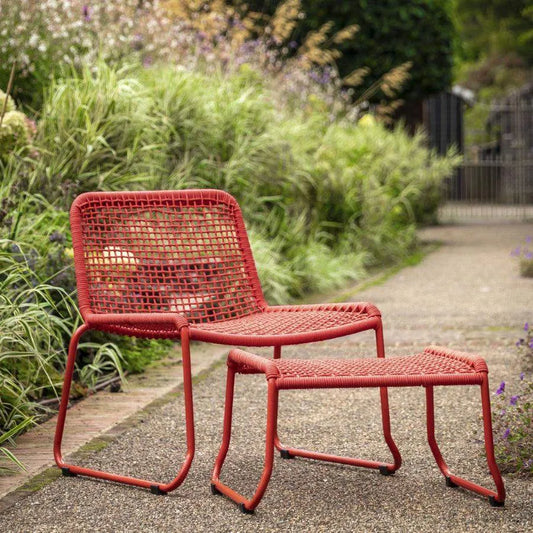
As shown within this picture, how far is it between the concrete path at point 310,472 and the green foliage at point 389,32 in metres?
12.1

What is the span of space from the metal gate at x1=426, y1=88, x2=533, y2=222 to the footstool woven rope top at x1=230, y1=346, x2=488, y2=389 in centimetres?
1497

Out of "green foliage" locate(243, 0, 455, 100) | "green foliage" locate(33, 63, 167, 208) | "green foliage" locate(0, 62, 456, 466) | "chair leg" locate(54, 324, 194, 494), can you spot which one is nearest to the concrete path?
"chair leg" locate(54, 324, 194, 494)

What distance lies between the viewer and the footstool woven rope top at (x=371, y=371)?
113 inches

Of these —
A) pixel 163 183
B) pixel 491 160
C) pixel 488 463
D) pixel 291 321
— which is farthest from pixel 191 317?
pixel 491 160

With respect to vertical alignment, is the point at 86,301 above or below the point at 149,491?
above

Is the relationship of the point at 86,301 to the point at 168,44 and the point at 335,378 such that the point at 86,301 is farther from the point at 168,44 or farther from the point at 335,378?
the point at 168,44

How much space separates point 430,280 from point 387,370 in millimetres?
6516

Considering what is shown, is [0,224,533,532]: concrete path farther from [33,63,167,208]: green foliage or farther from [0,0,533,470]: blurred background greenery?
[33,63,167,208]: green foliage

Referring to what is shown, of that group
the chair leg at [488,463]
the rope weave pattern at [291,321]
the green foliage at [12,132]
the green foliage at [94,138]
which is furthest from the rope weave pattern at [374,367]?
the green foliage at [12,132]

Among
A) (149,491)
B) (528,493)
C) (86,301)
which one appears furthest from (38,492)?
(528,493)

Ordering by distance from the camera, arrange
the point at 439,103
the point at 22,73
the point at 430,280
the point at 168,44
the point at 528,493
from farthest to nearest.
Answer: the point at 439,103 → the point at 430,280 → the point at 168,44 → the point at 22,73 → the point at 528,493

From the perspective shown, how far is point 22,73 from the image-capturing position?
6.58 meters

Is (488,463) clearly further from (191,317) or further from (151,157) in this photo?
(151,157)

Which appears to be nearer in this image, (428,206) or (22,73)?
(22,73)
